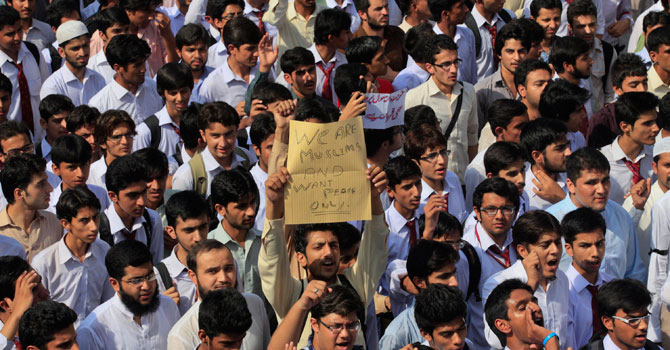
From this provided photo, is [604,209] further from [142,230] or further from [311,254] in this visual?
[142,230]

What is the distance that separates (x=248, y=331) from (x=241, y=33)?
14.6 feet

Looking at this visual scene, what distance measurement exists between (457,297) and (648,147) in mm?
3633

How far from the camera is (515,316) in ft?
24.2

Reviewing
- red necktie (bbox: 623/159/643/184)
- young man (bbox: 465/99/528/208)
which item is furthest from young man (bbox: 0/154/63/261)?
red necktie (bbox: 623/159/643/184)

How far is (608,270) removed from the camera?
29.1 feet

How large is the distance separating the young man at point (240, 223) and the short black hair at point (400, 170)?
0.94 m

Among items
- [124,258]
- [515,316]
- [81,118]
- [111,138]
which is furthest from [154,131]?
[515,316]

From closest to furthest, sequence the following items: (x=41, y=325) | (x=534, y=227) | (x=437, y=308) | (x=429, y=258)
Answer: (x=41, y=325)
(x=437, y=308)
(x=429, y=258)
(x=534, y=227)

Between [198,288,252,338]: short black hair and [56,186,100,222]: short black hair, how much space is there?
171 centimetres

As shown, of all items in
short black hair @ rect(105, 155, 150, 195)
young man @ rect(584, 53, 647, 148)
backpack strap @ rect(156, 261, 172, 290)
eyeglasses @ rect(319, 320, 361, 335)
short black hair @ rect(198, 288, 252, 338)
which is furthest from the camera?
young man @ rect(584, 53, 647, 148)

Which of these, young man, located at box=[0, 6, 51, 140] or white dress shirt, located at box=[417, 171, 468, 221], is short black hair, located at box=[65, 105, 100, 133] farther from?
white dress shirt, located at box=[417, 171, 468, 221]

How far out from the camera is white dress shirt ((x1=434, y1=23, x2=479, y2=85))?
1246cm

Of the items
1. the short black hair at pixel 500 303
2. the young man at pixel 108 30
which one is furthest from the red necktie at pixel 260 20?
the short black hair at pixel 500 303

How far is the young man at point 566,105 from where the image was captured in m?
10.4
